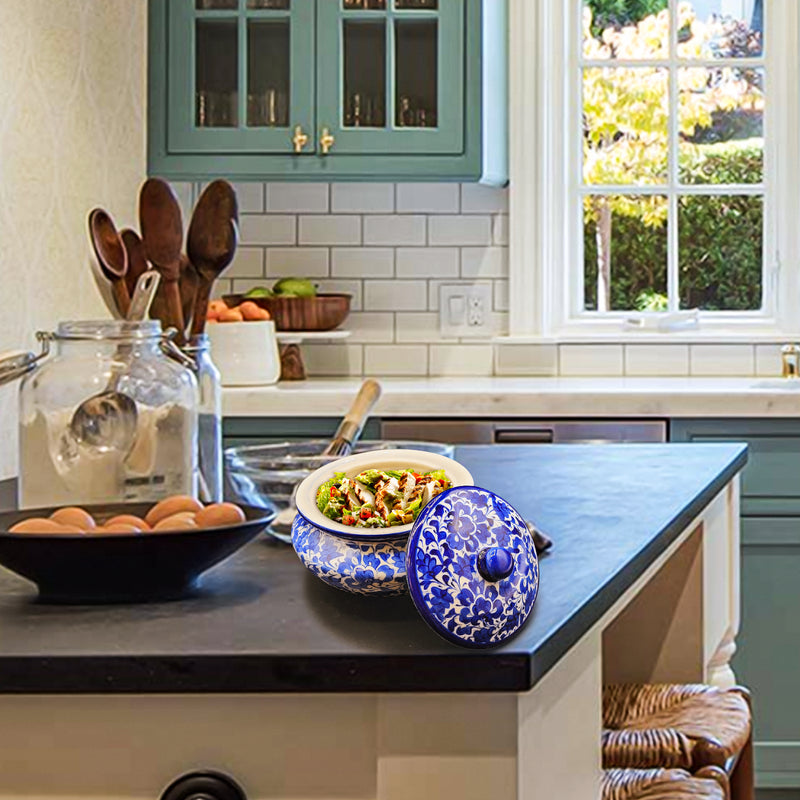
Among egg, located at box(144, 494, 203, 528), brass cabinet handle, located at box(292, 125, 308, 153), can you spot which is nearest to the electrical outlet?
brass cabinet handle, located at box(292, 125, 308, 153)

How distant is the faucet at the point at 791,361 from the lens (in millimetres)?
3857

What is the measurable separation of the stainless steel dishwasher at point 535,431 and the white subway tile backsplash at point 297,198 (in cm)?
96

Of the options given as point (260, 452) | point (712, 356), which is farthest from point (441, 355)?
point (260, 452)

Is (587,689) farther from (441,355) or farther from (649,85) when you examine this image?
(649,85)

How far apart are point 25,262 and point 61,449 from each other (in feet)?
5.55

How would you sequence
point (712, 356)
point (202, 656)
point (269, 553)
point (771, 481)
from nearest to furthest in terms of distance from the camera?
point (202, 656), point (269, 553), point (771, 481), point (712, 356)

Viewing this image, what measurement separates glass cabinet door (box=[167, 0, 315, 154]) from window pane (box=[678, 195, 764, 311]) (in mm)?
1196

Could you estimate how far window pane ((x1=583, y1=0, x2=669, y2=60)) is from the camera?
165 inches

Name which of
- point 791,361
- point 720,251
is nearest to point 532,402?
point 791,361

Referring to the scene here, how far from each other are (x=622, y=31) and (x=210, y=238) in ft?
9.03

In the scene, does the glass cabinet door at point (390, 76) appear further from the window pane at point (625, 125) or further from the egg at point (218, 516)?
the egg at point (218, 516)

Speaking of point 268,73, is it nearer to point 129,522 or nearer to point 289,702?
point 129,522

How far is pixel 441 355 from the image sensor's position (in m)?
4.18

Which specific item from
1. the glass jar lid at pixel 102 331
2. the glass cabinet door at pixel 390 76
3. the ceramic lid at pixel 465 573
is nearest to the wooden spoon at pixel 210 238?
the glass jar lid at pixel 102 331
